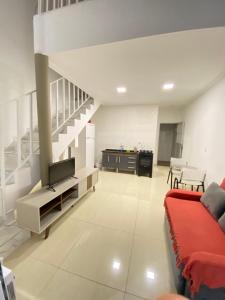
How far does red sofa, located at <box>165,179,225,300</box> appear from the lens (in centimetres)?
106

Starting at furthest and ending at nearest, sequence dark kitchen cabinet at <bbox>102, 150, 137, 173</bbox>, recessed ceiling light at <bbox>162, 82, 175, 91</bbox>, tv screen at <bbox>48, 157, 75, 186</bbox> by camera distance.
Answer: dark kitchen cabinet at <bbox>102, 150, 137, 173</bbox>
recessed ceiling light at <bbox>162, 82, 175, 91</bbox>
tv screen at <bbox>48, 157, 75, 186</bbox>

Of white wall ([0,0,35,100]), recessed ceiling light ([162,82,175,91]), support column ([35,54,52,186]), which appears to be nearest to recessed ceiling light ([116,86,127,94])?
recessed ceiling light ([162,82,175,91])

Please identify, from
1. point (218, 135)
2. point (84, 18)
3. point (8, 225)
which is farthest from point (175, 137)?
point (8, 225)

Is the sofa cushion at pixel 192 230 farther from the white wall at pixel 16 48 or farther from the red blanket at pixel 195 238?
the white wall at pixel 16 48

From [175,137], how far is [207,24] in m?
5.71

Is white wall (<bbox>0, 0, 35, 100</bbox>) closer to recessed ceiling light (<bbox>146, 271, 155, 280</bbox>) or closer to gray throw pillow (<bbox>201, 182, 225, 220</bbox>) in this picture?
recessed ceiling light (<bbox>146, 271, 155, 280</bbox>)

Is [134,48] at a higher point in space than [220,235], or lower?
higher

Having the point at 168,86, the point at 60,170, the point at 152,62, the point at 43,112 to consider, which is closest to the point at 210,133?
the point at 168,86

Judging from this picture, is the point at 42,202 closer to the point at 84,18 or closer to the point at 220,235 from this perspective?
the point at 220,235

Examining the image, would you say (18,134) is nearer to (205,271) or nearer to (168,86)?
(205,271)

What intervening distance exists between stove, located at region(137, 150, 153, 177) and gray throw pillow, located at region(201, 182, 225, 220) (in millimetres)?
2759

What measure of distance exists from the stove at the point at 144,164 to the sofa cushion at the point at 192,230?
9.08 ft

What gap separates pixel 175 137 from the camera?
22.9ft

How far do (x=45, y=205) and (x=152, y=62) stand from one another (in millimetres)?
2832
